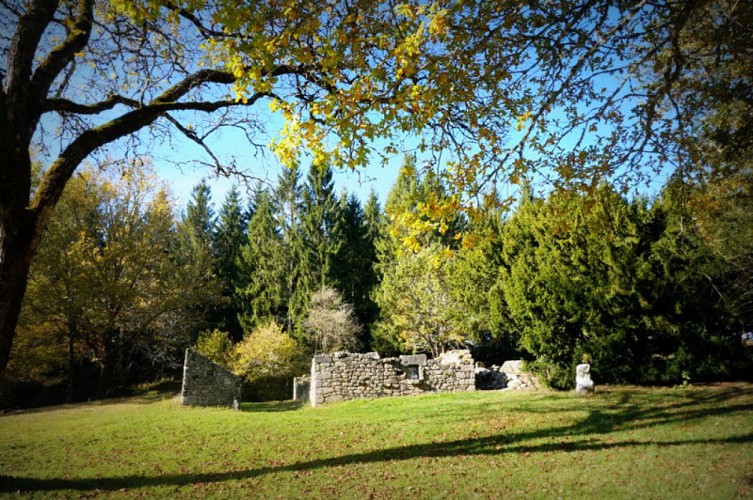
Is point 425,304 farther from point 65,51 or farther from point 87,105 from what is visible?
point 65,51

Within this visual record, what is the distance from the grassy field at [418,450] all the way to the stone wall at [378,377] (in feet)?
9.61

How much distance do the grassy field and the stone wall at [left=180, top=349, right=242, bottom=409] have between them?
2.45 m

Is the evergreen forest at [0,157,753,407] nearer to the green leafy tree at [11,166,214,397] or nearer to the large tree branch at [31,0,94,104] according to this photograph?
the green leafy tree at [11,166,214,397]

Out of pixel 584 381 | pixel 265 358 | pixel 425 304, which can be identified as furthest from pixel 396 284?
pixel 584 381

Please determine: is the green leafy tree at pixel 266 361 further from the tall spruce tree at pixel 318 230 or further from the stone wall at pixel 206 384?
the tall spruce tree at pixel 318 230

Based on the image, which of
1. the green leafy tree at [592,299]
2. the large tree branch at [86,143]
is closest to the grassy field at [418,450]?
the green leafy tree at [592,299]

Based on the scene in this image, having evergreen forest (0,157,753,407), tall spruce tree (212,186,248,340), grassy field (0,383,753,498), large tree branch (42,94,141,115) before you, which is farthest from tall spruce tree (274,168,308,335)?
large tree branch (42,94,141,115)

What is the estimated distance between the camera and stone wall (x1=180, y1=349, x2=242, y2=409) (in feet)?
47.4

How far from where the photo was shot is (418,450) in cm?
748

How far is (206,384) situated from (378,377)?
6203mm

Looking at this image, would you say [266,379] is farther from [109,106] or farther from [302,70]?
[302,70]

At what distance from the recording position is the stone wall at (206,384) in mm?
14445

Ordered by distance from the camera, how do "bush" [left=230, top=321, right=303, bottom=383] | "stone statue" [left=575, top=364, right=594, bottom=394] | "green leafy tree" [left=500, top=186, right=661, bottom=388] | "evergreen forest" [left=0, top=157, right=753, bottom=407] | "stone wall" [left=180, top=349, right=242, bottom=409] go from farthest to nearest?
"bush" [left=230, top=321, right=303, bottom=383] → "stone wall" [left=180, top=349, right=242, bottom=409] → "green leafy tree" [left=500, top=186, right=661, bottom=388] → "stone statue" [left=575, top=364, right=594, bottom=394] → "evergreen forest" [left=0, top=157, right=753, bottom=407]

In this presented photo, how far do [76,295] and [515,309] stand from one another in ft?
56.9
